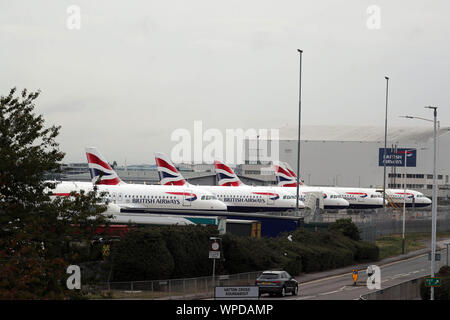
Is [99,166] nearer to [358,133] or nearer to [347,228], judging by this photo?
[347,228]

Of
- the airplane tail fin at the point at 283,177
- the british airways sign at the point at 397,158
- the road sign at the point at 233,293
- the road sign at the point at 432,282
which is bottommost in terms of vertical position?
the road sign at the point at 432,282

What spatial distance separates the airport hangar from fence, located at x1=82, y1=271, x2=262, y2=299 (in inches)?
4736

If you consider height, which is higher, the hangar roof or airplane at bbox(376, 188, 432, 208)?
the hangar roof

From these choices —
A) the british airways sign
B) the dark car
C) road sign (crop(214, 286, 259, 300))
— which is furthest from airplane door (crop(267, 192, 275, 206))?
road sign (crop(214, 286, 259, 300))

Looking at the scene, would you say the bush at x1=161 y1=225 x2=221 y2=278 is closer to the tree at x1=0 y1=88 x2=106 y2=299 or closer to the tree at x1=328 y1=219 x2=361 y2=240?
the tree at x1=0 y1=88 x2=106 y2=299

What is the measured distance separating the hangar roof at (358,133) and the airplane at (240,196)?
68.3 m

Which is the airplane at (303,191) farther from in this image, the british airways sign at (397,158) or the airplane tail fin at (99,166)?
the airplane tail fin at (99,166)

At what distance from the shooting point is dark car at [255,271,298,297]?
39406mm

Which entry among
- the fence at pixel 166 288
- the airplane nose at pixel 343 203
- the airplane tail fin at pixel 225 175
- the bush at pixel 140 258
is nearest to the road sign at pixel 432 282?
the fence at pixel 166 288

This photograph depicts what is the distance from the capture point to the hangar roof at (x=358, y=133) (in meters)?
166

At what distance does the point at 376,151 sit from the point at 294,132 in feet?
77.7
